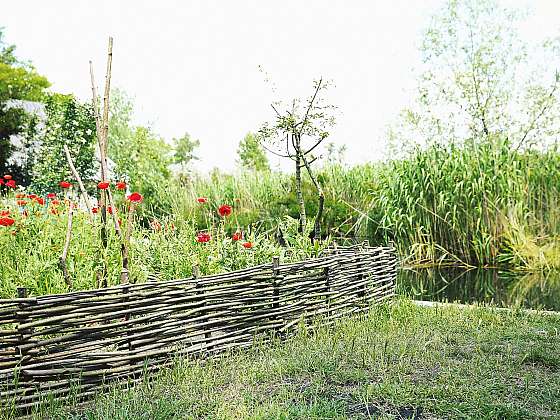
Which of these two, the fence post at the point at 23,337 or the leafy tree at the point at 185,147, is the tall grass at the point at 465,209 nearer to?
the fence post at the point at 23,337

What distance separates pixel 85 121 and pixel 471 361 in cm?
1408

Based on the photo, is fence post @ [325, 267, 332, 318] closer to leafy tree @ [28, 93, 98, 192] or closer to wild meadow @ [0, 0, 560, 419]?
wild meadow @ [0, 0, 560, 419]

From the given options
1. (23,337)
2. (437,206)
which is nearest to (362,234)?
(437,206)

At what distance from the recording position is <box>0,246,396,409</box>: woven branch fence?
112 inches

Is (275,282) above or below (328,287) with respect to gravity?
above

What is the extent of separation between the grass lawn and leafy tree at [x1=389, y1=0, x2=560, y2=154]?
9.76 m

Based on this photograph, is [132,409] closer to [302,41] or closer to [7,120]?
[302,41]

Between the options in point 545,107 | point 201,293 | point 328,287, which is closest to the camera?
point 201,293

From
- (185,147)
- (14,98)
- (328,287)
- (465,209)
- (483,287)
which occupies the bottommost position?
(483,287)

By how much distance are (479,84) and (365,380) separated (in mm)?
12593

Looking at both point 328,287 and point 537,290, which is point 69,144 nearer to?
point 537,290

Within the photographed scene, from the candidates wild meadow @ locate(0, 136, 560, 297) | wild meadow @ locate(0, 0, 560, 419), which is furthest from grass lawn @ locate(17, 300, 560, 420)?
wild meadow @ locate(0, 136, 560, 297)

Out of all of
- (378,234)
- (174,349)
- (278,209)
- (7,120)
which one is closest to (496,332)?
(174,349)

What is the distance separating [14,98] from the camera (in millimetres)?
31328
